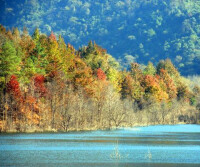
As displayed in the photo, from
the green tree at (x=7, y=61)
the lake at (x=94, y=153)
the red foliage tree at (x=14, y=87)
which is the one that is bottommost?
the lake at (x=94, y=153)

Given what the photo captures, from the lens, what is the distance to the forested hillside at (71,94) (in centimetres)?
9216

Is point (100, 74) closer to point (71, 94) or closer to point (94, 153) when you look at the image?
point (71, 94)

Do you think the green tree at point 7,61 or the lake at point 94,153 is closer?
the lake at point 94,153

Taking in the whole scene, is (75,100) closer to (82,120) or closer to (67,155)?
(82,120)

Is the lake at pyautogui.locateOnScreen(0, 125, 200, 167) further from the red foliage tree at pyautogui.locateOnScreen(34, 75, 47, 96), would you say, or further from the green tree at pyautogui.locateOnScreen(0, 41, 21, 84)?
the red foliage tree at pyautogui.locateOnScreen(34, 75, 47, 96)

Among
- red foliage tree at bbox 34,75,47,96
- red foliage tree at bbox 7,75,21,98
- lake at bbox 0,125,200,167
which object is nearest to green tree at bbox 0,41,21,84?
red foliage tree at bbox 7,75,21,98

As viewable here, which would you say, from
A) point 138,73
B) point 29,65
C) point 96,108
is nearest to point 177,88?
point 138,73

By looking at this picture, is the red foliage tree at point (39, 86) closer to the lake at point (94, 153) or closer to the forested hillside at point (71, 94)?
the forested hillside at point (71, 94)

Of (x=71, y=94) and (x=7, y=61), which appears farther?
(x=71, y=94)

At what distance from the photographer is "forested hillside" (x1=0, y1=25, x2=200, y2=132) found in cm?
9216

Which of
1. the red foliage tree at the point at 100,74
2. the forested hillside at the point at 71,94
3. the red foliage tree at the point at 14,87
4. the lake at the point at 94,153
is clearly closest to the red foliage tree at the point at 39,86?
the forested hillside at the point at 71,94

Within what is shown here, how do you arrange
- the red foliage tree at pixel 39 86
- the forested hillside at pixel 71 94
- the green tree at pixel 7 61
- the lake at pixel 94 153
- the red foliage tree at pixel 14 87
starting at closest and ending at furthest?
the lake at pixel 94 153
the red foliage tree at pixel 14 87
the forested hillside at pixel 71 94
the green tree at pixel 7 61
the red foliage tree at pixel 39 86

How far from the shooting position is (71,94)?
339 ft

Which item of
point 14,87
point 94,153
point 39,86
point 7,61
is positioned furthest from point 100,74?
point 94,153
